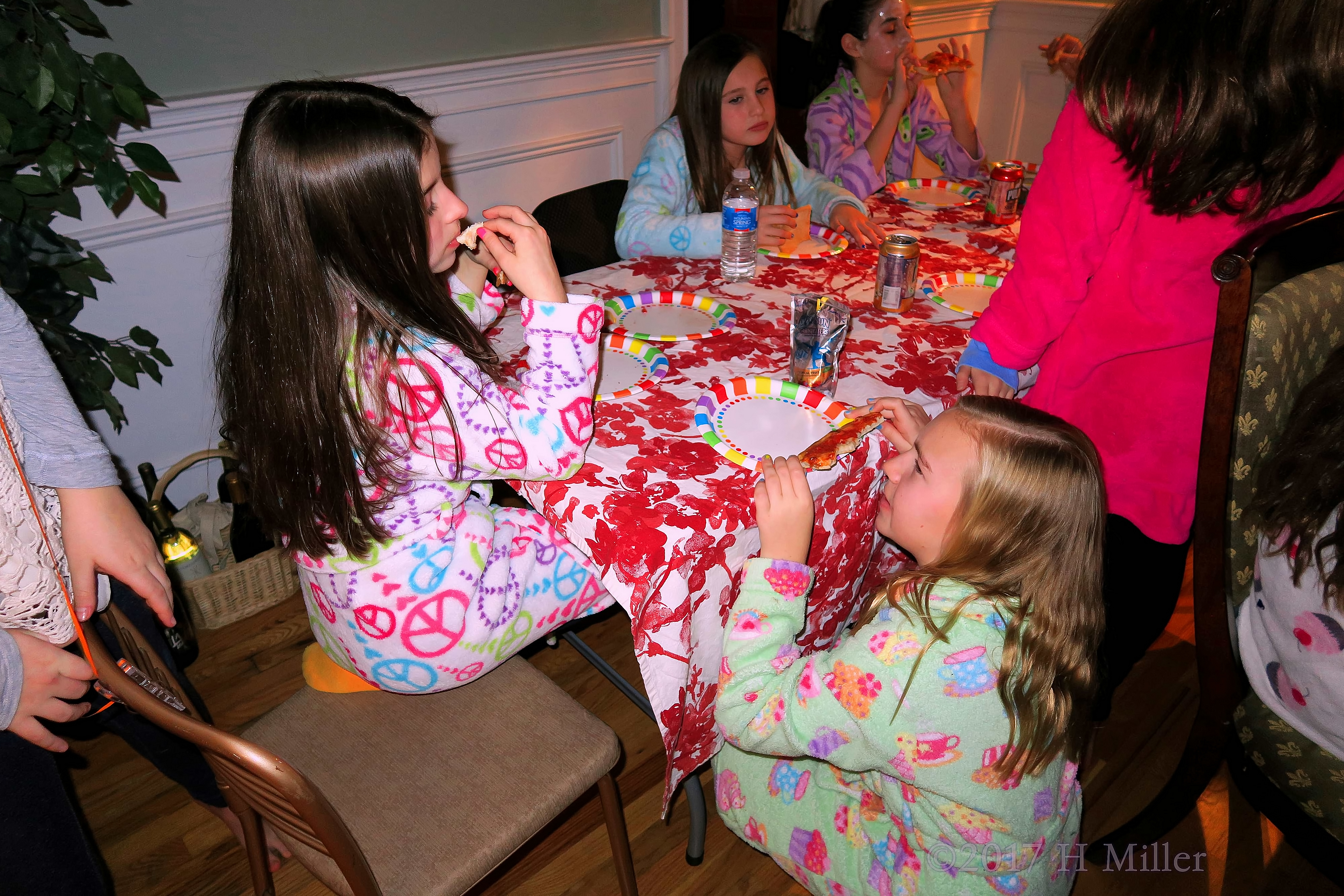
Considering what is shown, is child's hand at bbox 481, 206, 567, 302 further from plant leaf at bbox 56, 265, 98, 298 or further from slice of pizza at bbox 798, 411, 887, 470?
plant leaf at bbox 56, 265, 98, 298

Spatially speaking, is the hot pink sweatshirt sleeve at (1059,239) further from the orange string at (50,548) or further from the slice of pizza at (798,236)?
the orange string at (50,548)

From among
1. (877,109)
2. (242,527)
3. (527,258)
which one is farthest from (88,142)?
(877,109)

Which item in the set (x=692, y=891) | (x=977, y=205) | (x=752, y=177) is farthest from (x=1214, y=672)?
(x=752, y=177)

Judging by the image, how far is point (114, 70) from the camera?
5.08 feet

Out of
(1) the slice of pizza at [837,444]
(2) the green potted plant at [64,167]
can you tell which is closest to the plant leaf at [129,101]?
(2) the green potted plant at [64,167]

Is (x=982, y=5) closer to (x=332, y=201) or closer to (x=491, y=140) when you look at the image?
(x=491, y=140)

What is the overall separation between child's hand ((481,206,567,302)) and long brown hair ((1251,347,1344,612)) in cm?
102

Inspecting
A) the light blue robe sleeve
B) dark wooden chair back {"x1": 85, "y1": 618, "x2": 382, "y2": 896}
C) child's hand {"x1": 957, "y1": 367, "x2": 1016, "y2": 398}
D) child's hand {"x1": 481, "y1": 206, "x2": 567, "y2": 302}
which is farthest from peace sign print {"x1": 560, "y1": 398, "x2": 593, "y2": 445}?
the light blue robe sleeve

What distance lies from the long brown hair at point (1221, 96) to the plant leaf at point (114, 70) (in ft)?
5.64

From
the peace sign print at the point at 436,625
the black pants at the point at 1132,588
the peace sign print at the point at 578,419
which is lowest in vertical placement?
the black pants at the point at 1132,588

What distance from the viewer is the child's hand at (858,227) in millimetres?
1867

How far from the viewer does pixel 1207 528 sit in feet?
3.72

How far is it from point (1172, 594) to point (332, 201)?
4.67 feet

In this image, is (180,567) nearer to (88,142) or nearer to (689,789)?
(88,142)
